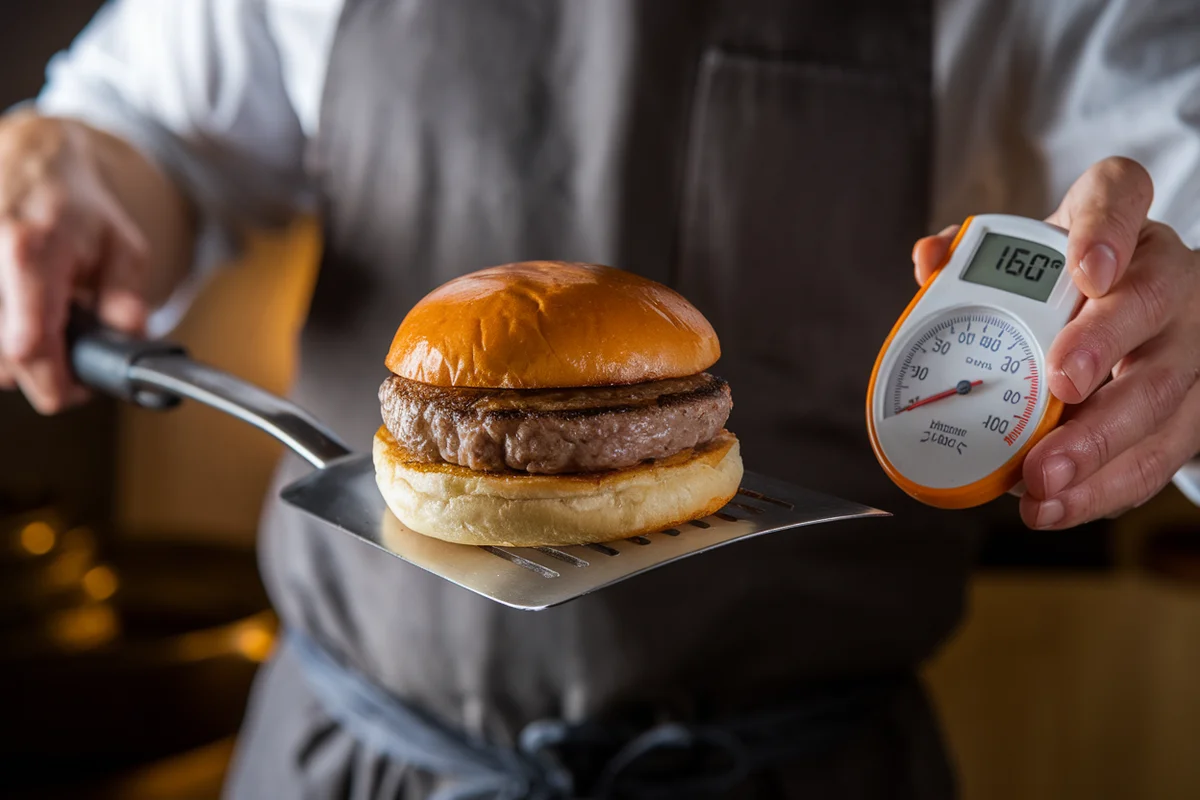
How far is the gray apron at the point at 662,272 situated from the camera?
128 centimetres

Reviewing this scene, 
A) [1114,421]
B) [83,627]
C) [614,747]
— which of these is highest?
[1114,421]

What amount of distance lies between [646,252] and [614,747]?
763 mm

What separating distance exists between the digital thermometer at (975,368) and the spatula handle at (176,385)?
499 mm

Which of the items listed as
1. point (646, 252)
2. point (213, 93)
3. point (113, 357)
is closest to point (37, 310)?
point (113, 357)

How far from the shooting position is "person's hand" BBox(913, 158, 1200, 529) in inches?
28.7

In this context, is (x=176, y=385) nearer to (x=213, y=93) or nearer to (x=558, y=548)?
(x=558, y=548)

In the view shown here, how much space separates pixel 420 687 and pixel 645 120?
3.04 ft

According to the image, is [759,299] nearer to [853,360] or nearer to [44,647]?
[853,360]

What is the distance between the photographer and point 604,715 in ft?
4.97

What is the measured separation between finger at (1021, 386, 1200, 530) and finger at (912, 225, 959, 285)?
19 centimetres

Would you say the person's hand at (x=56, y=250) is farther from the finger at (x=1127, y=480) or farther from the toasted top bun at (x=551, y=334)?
the finger at (x=1127, y=480)

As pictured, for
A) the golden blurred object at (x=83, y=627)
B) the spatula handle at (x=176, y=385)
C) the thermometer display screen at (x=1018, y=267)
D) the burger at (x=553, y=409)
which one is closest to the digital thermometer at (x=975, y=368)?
the thermometer display screen at (x=1018, y=267)

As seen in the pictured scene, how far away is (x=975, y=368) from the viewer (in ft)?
2.50

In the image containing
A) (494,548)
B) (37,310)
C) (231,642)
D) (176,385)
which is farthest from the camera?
(231,642)
